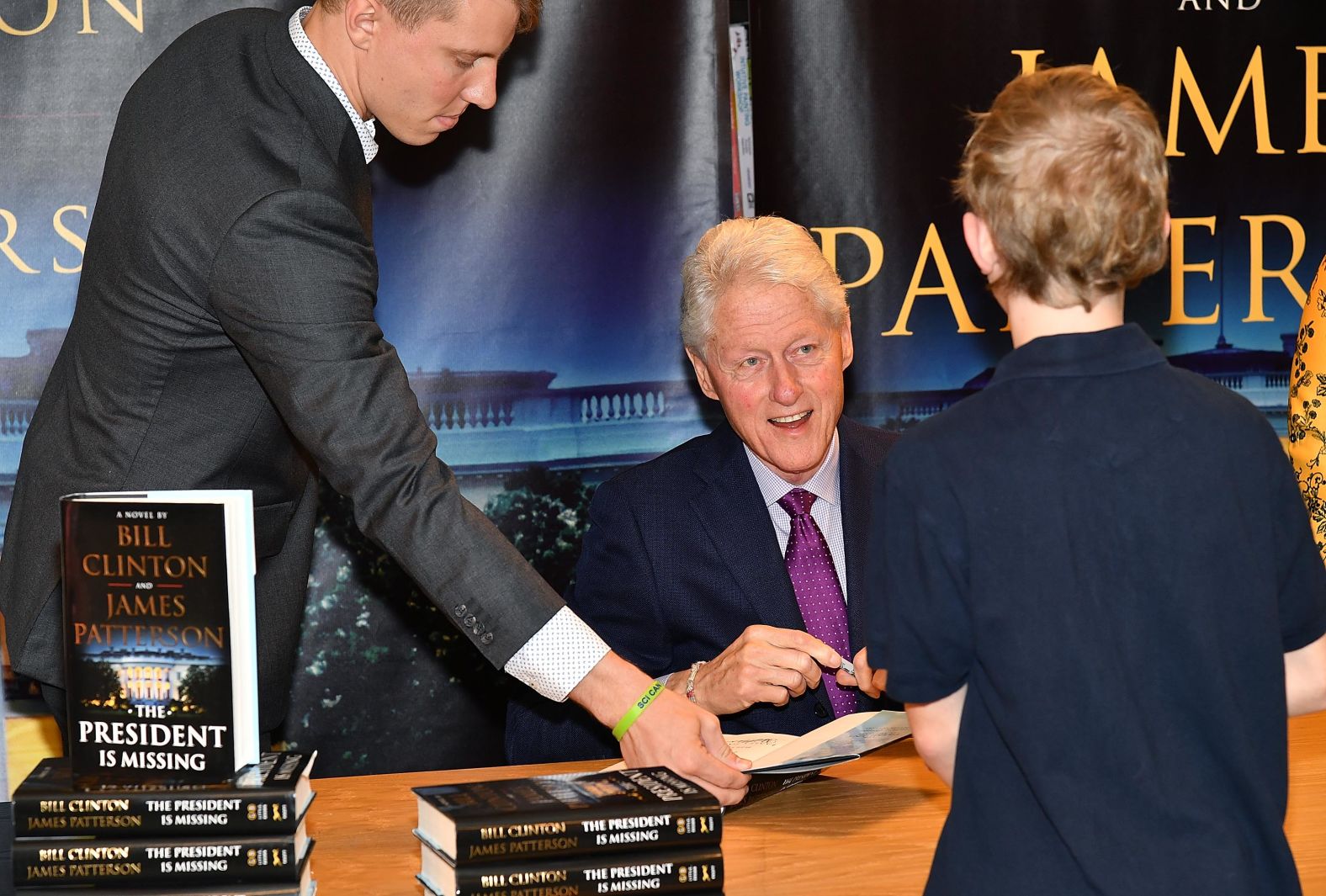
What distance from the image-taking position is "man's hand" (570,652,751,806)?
6.19ft

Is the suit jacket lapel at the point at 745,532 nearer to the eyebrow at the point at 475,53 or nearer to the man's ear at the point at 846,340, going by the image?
the man's ear at the point at 846,340

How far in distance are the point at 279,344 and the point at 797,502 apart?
1069 mm

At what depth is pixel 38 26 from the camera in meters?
3.31

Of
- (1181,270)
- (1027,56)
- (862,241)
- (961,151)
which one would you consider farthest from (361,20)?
(1181,270)

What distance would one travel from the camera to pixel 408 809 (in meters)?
1.98

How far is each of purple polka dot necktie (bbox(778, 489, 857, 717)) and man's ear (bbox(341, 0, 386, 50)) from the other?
1.14 metres

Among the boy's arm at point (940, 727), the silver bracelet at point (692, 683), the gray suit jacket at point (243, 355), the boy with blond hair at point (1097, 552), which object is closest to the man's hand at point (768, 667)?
the silver bracelet at point (692, 683)

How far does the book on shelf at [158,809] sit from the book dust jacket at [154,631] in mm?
30

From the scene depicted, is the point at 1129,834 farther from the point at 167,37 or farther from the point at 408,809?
the point at 167,37

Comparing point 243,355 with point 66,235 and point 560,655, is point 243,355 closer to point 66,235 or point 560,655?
point 560,655

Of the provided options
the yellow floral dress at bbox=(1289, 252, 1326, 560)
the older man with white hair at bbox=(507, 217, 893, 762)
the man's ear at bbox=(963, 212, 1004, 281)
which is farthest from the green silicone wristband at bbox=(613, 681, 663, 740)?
the yellow floral dress at bbox=(1289, 252, 1326, 560)

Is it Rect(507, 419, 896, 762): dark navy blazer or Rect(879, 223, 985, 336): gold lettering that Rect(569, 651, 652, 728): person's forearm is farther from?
Rect(879, 223, 985, 336): gold lettering

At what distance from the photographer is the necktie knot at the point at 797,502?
103 inches

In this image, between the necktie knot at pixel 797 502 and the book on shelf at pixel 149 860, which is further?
the necktie knot at pixel 797 502
